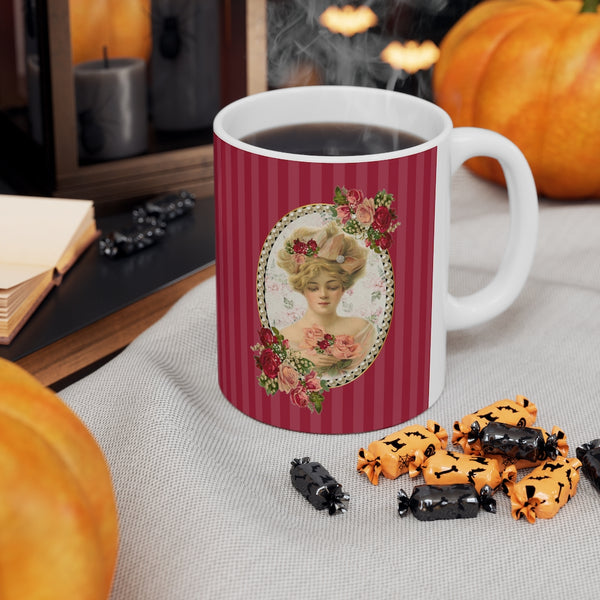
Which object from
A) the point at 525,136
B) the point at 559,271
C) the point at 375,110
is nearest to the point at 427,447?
the point at 375,110

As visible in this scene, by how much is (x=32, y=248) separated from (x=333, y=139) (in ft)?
0.95

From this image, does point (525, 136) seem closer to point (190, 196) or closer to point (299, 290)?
point (190, 196)

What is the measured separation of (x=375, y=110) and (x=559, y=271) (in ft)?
0.96

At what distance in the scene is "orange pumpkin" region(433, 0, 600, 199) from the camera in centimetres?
87

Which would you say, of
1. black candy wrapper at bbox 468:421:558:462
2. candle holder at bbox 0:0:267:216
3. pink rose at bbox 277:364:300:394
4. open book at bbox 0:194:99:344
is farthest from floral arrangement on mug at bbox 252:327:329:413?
candle holder at bbox 0:0:267:216

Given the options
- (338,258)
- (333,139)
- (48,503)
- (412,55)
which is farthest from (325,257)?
(412,55)

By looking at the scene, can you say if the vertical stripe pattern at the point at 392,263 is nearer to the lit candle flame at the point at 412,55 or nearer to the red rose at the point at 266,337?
the red rose at the point at 266,337

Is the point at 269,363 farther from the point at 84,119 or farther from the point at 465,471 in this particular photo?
the point at 84,119

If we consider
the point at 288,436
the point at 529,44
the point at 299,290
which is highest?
the point at 529,44

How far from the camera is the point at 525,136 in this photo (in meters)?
0.90

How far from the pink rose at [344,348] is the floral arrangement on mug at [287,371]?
0.7 inches

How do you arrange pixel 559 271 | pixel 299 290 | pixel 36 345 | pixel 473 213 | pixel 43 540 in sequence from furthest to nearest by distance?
pixel 473 213, pixel 559 271, pixel 36 345, pixel 299 290, pixel 43 540

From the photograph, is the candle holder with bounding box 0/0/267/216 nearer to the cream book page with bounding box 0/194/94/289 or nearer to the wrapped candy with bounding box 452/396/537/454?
the cream book page with bounding box 0/194/94/289

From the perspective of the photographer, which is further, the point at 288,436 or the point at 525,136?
the point at 525,136
